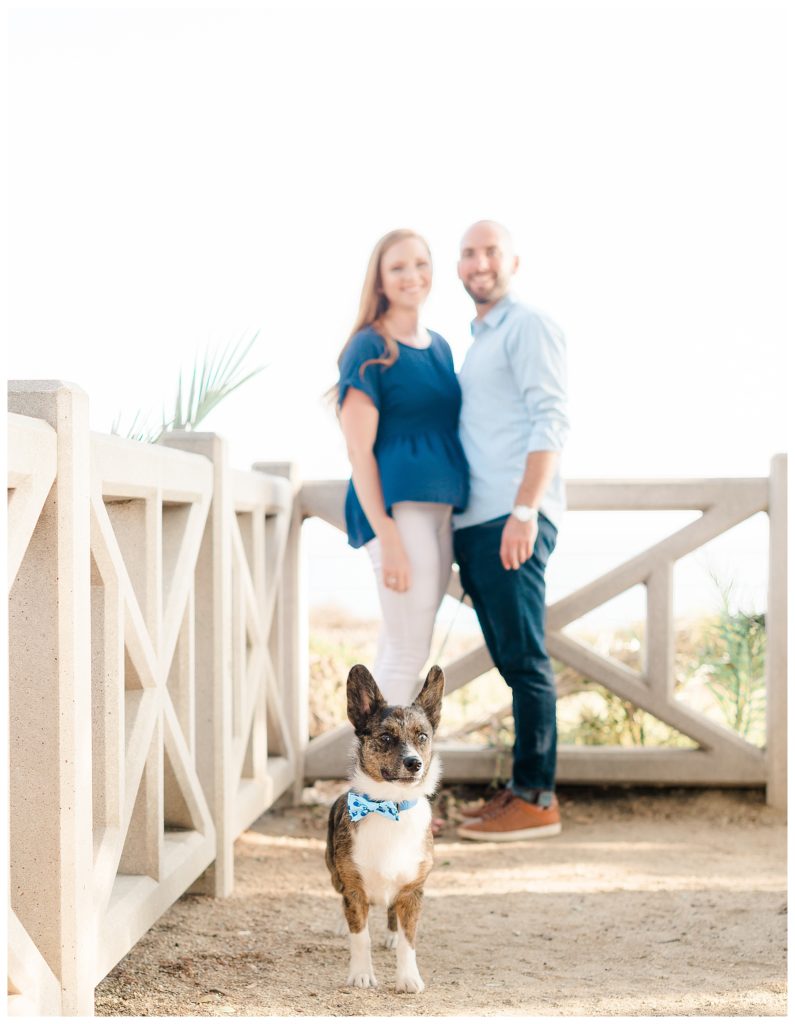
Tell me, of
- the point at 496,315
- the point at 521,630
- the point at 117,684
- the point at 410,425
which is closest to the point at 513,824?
the point at 521,630

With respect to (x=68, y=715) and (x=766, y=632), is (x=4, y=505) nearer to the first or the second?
(x=68, y=715)

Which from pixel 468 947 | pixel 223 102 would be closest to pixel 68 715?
pixel 468 947

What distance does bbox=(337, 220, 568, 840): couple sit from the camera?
4031 millimetres

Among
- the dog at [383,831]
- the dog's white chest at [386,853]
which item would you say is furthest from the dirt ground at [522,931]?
the dog's white chest at [386,853]

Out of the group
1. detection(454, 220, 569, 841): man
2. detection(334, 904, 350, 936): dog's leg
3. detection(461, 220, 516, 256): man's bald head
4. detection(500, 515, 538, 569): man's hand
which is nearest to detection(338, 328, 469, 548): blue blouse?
detection(454, 220, 569, 841): man

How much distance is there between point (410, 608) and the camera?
411cm

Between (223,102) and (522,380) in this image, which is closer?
(522,380)

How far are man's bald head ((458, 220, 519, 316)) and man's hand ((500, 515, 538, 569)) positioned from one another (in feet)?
3.07

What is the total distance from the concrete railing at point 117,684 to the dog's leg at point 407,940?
2.12ft

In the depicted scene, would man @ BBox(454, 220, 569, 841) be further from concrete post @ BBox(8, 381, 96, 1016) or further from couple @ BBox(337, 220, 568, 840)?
concrete post @ BBox(8, 381, 96, 1016)

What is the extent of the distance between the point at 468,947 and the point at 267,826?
1672 mm

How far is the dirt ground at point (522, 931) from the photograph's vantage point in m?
2.56

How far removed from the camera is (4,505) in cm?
192

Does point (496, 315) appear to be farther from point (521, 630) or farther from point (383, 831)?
point (383, 831)
